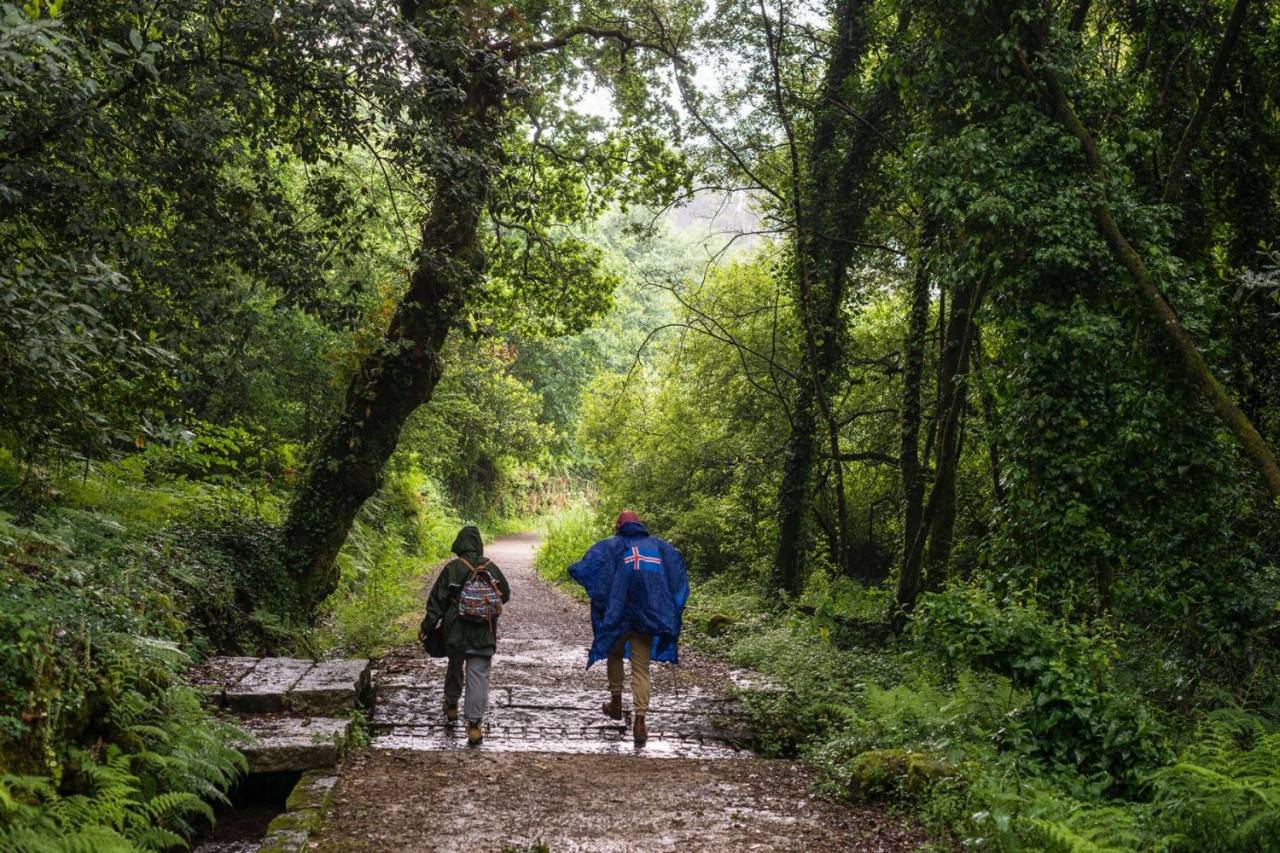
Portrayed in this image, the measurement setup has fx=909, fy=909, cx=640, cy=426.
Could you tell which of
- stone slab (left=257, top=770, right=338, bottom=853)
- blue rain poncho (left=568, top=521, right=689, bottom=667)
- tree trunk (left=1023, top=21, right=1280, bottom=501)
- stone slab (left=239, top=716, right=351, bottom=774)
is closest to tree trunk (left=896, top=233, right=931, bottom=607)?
tree trunk (left=1023, top=21, right=1280, bottom=501)

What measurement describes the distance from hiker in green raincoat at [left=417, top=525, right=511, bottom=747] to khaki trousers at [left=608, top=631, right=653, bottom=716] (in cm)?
A: 116

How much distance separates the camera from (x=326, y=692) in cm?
696

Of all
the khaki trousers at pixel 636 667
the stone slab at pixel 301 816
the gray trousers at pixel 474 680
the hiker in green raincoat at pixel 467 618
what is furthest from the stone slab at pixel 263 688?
the khaki trousers at pixel 636 667

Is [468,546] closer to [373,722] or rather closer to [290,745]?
[373,722]

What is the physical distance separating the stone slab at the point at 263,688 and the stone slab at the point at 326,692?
7cm

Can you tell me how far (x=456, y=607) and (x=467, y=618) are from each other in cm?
15

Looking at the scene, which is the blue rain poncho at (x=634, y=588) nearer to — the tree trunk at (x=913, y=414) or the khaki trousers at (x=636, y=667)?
the khaki trousers at (x=636, y=667)

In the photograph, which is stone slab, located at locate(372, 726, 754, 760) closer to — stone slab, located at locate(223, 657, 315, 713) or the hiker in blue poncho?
the hiker in blue poncho

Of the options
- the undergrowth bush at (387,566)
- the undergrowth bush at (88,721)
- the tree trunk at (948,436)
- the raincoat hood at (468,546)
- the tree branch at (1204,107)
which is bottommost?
the undergrowth bush at (387,566)

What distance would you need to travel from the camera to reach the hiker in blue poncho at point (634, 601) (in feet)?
26.7

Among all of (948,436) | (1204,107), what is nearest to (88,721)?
(948,436)

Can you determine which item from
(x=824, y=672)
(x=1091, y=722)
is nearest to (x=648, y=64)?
(x=824, y=672)

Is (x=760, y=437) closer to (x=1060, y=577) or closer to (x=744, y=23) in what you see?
(x=744, y=23)

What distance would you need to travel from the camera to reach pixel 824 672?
9.77 meters
